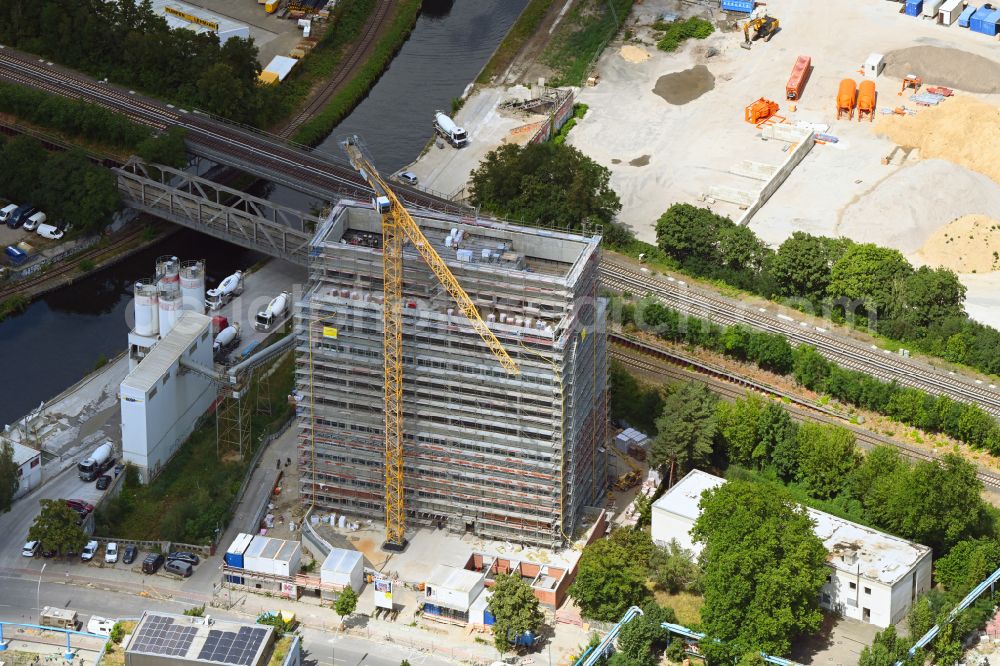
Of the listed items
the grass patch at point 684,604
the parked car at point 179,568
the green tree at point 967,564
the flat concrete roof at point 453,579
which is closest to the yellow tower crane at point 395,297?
the flat concrete roof at point 453,579

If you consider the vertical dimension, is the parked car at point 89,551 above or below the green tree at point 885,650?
below

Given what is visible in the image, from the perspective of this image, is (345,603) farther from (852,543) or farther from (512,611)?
(852,543)

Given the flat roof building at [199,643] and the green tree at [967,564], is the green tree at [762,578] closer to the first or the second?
the green tree at [967,564]

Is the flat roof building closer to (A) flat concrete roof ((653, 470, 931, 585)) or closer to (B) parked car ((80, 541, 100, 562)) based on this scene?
(B) parked car ((80, 541, 100, 562))

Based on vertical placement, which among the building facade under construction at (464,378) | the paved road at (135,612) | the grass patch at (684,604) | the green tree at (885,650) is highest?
the building facade under construction at (464,378)

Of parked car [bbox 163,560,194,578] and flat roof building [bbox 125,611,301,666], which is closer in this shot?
flat roof building [bbox 125,611,301,666]

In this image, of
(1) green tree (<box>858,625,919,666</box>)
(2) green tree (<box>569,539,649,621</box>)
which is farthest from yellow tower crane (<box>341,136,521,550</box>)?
(1) green tree (<box>858,625,919,666</box>)

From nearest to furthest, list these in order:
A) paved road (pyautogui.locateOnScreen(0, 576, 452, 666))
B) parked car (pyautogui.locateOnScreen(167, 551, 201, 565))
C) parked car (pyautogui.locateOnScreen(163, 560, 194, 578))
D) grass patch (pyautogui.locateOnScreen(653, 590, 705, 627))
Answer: paved road (pyautogui.locateOnScreen(0, 576, 452, 666)), grass patch (pyautogui.locateOnScreen(653, 590, 705, 627)), parked car (pyautogui.locateOnScreen(163, 560, 194, 578)), parked car (pyautogui.locateOnScreen(167, 551, 201, 565))
